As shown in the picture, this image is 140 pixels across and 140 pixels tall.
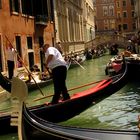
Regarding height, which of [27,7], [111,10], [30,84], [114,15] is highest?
[111,10]

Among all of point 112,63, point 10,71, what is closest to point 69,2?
point 112,63

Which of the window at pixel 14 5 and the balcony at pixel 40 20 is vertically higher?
the window at pixel 14 5

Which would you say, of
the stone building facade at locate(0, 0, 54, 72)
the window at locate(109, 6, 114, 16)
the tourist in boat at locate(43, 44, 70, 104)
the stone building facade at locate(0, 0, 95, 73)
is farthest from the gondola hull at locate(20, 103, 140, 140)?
the window at locate(109, 6, 114, 16)

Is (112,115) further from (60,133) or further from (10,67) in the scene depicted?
(10,67)

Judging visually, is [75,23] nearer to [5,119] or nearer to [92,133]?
[5,119]

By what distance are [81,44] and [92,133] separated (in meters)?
25.8

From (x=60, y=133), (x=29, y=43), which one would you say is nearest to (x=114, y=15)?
(x=29, y=43)

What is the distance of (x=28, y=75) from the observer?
980cm

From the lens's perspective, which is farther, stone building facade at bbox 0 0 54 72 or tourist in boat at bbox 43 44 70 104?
stone building facade at bbox 0 0 54 72

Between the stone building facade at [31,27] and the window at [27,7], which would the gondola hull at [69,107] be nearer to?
the stone building facade at [31,27]

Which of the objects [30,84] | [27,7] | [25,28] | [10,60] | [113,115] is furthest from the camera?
[27,7]

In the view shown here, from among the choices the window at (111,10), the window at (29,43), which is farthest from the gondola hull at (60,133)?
the window at (111,10)

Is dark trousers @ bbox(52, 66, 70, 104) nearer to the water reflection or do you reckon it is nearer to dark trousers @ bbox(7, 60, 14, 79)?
the water reflection

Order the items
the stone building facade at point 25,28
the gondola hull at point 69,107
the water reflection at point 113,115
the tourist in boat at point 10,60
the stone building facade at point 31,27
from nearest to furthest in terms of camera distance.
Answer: the gondola hull at point 69,107 → the water reflection at point 113,115 → the tourist in boat at point 10,60 → the stone building facade at point 25,28 → the stone building facade at point 31,27
